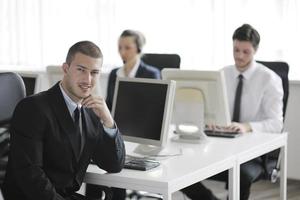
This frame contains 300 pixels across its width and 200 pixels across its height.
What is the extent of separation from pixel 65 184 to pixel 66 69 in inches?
21.0

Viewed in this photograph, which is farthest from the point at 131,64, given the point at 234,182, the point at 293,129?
the point at 234,182

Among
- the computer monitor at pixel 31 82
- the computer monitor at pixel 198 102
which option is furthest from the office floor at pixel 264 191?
the computer monitor at pixel 31 82

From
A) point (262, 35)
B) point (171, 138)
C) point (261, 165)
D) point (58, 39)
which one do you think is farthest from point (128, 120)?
point (58, 39)

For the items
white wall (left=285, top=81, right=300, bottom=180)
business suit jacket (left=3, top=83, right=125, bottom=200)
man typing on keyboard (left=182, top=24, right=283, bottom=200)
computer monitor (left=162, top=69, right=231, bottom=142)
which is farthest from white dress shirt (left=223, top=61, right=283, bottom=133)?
business suit jacket (left=3, top=83, right=125, bottom=200)

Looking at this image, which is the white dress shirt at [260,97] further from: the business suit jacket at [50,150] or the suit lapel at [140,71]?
the business suit jacket at [50,150]

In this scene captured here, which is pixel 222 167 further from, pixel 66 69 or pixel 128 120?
pixel 66 69

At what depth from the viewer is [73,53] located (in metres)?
3.06

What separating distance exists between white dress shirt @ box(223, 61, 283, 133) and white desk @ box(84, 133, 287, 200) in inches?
9.8

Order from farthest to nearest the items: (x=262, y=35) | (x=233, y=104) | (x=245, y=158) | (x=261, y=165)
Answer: (x=262, y=35) < (x=233, y=104) < (x=261, y=165) < (x=245, y=158)

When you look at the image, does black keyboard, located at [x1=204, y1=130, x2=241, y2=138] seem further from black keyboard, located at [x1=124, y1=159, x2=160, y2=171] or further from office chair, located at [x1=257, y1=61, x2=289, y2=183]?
black keyboard, located at [x1=124, y1=159, x2=160, y2=171]

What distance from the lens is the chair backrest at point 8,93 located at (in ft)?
10.8

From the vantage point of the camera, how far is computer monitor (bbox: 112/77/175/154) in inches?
135

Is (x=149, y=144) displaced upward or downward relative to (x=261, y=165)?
upward

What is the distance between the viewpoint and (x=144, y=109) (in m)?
Result: 3.51
